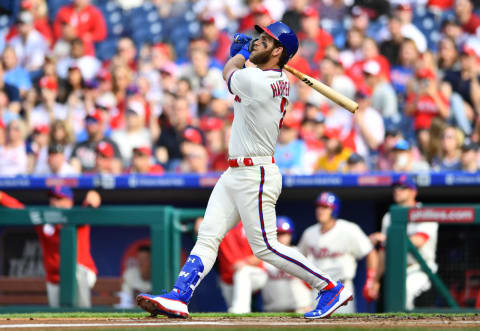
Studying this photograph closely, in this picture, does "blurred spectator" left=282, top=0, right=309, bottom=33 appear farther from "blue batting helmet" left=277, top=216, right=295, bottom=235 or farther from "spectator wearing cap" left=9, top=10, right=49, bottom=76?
"blue batting helmet" left=277, top=216, right=295, bottom=235

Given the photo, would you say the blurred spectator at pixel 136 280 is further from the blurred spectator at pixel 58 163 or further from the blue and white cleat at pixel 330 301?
the blue and white cleat at pixel 330 301

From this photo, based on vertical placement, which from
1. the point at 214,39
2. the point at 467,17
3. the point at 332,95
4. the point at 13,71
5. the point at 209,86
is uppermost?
the point at 467,17

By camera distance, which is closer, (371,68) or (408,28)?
(371,68)

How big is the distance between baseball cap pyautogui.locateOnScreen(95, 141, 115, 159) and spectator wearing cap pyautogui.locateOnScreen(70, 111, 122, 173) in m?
0.06

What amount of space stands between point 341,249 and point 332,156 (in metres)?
1.24

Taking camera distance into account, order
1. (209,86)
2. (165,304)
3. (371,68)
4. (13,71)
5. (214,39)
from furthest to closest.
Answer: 1. (13,71)
2. (214,39)
3. (209,86)
4. (371,68)
5. (165,304)

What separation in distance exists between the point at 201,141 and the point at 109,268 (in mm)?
1628

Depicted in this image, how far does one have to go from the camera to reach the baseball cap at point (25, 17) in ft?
39.1

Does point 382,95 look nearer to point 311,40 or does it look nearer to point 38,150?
point 311,40

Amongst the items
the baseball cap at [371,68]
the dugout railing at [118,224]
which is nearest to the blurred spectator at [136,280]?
the dugout railing at [118,224]

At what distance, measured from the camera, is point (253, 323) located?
494 cm

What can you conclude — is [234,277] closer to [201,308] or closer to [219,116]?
[201,308]

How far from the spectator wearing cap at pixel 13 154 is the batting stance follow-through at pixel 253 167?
4822 mm

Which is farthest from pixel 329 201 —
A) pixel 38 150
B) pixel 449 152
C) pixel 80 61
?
pixel 80 61
